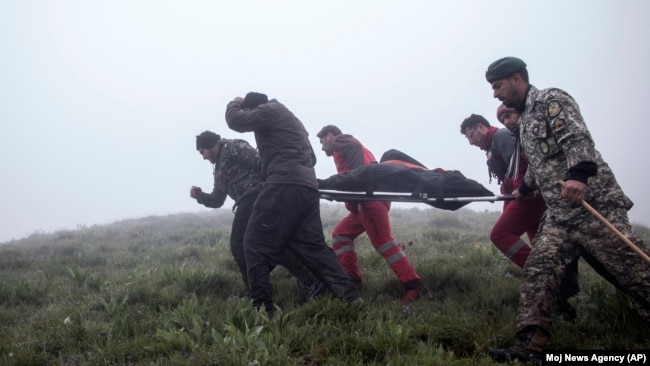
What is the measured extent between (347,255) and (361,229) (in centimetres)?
41

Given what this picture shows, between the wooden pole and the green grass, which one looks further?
the green grass

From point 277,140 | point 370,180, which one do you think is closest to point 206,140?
point 277,140

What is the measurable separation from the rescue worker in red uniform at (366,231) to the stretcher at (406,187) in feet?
1.28

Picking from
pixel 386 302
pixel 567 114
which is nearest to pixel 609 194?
pixel 567 114

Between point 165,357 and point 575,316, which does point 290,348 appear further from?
point 575,316

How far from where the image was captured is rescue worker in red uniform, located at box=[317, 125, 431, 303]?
5508 millimetres

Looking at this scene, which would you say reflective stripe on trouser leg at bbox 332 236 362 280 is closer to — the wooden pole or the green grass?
the green grass

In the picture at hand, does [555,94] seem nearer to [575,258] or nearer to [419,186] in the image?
[575,258]

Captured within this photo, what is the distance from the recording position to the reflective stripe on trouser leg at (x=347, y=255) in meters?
6.14

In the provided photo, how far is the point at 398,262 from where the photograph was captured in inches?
222

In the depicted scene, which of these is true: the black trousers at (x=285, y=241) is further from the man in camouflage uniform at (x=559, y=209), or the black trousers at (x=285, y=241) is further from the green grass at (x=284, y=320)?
the man in camouflage uniform at (x=559, y=209)

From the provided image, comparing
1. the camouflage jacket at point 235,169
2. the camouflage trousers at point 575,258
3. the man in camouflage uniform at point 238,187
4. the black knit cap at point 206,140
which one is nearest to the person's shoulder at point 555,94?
the camouflage trousers at point 575,258

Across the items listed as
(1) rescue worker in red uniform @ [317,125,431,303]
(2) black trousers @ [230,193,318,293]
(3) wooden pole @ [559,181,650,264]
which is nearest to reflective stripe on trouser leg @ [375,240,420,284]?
(1) rescue worker in red uniform @ [317,125,431,303]

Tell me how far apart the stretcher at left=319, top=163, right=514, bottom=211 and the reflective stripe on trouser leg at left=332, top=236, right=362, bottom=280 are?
0.79 m
